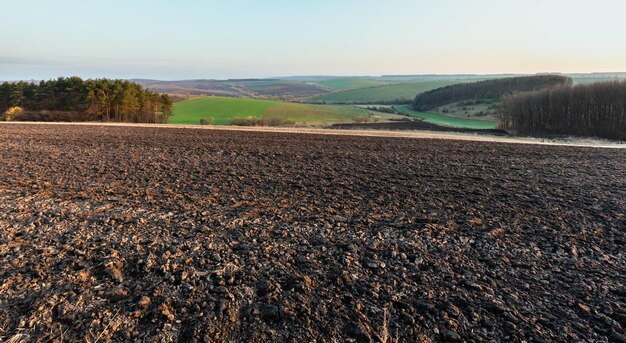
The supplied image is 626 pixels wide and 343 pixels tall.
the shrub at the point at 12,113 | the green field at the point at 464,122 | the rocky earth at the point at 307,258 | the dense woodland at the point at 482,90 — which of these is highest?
the dense woodland at the point at 482,90

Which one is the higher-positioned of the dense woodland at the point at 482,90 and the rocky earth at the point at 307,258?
the dense woodland at the point at 482,90

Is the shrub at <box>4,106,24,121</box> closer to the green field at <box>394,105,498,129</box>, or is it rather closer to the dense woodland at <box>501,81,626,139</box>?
the green field at <box>394,105,498,129</box>

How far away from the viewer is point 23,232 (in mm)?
5734

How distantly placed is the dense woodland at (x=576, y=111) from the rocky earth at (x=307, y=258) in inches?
1300

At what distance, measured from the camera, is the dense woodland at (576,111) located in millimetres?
35656

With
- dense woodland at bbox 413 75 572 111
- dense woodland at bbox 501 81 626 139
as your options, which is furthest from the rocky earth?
dense woodland at bbox 413 75 572 111

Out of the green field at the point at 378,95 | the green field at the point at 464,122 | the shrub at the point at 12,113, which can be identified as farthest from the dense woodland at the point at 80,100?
the green field at the point at 378,95

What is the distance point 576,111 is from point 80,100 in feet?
184

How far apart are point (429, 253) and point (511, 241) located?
1.54 meters

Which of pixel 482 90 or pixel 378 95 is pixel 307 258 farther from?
pixel 378 95

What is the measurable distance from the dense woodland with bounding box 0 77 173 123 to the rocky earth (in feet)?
125

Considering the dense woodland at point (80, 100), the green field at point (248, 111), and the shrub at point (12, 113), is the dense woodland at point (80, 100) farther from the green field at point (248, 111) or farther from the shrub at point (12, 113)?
the green field at point (248, 111)

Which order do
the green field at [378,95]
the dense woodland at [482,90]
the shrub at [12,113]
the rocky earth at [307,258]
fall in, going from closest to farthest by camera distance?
the rocky earth at [307,258] < the shrub at [12,113] < the dense woodland at [482,90] < the green field at [378,95]

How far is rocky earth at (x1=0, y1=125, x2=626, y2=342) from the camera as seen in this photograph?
350 centimetres
